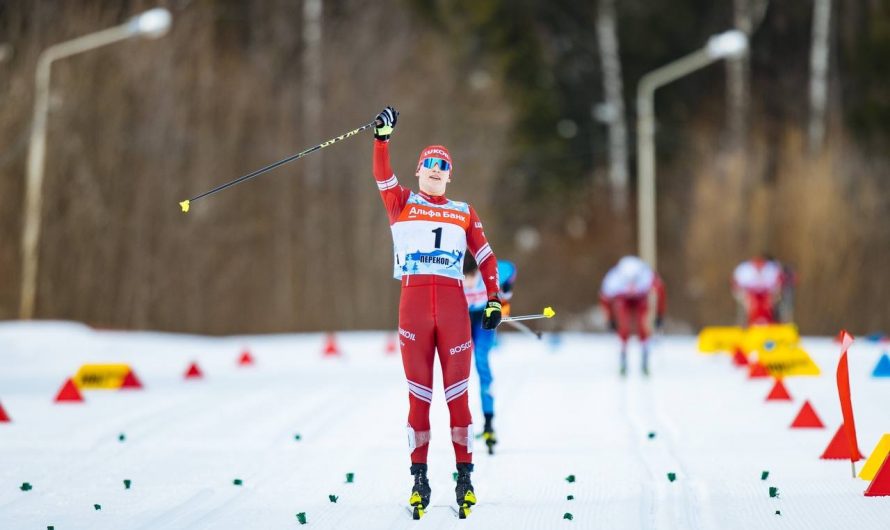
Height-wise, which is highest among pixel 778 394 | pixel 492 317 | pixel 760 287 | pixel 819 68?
pixel 819 68

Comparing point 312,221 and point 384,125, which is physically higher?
point 312,221

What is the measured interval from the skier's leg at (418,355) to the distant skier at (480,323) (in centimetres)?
241

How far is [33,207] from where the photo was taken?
72.5 feet

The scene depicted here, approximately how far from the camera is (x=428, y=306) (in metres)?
7.18

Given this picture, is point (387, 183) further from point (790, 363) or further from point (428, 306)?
point (790, 363)

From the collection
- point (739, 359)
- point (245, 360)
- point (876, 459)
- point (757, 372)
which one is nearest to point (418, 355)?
point (876, 459)

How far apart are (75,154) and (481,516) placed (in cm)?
2261

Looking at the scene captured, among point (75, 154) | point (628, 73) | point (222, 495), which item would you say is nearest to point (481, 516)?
point (222, 495)

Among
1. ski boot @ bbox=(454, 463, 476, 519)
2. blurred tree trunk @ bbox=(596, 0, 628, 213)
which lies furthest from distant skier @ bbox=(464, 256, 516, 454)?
blurred tree trunk @ bbox=(596, 0, 628, 213)

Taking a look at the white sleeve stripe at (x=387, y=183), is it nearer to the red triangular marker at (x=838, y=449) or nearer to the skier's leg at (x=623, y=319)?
the red triangular marker at (x=838, y=449)

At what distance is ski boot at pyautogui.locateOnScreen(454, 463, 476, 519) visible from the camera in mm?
6879

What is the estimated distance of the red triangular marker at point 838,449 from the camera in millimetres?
8703

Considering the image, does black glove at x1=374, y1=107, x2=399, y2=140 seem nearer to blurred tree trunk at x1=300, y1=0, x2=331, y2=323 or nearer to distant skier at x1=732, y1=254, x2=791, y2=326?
distant skier at x1=732, y1=254, x2=791, y2=326

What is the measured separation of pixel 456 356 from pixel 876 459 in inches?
105
